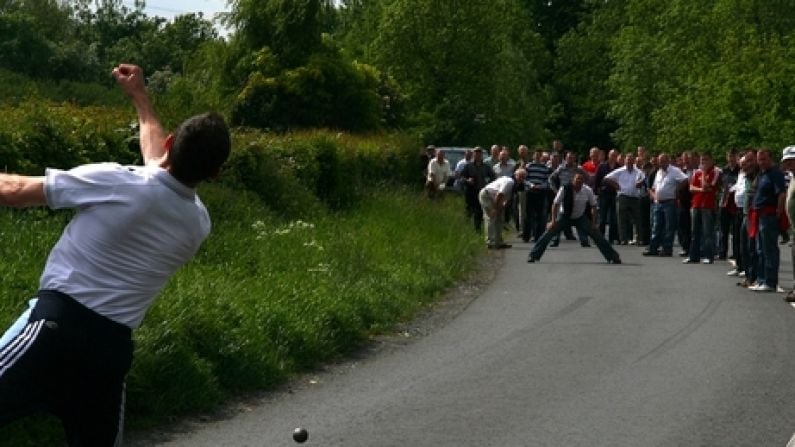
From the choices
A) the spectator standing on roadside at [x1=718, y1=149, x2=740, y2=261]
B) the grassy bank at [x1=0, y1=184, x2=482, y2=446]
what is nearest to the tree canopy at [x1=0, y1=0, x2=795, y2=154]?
the grassy bank at [x1=0, y1=184, x2=482, y2=446]

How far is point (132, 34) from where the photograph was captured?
373ft

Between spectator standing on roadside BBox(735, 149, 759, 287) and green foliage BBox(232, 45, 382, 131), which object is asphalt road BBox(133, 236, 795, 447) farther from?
green foliage BBox(232, 45, 382, 131)

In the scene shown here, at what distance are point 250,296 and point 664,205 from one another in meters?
15.3

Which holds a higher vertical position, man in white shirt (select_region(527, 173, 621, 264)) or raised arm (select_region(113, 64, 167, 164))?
raised arm (select_region(113, 64, 167, 164))

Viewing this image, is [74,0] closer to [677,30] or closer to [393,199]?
[677,30]

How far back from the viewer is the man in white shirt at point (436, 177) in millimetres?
32969

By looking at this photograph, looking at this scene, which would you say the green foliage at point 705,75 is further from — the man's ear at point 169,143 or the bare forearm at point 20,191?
the bare forearm at point 20,191

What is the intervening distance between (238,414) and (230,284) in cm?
339

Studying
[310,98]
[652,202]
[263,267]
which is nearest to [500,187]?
[652,202]

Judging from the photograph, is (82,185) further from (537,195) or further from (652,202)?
(652,202)

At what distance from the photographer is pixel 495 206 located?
2791cm

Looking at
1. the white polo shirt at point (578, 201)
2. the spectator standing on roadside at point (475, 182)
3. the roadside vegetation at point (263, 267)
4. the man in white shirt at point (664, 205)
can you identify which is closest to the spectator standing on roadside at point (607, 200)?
the spectator standing on roadside at point (475, 182)

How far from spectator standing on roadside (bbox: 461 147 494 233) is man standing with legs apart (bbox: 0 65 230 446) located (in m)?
25.0

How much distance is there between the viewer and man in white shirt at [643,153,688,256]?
28094 mm
